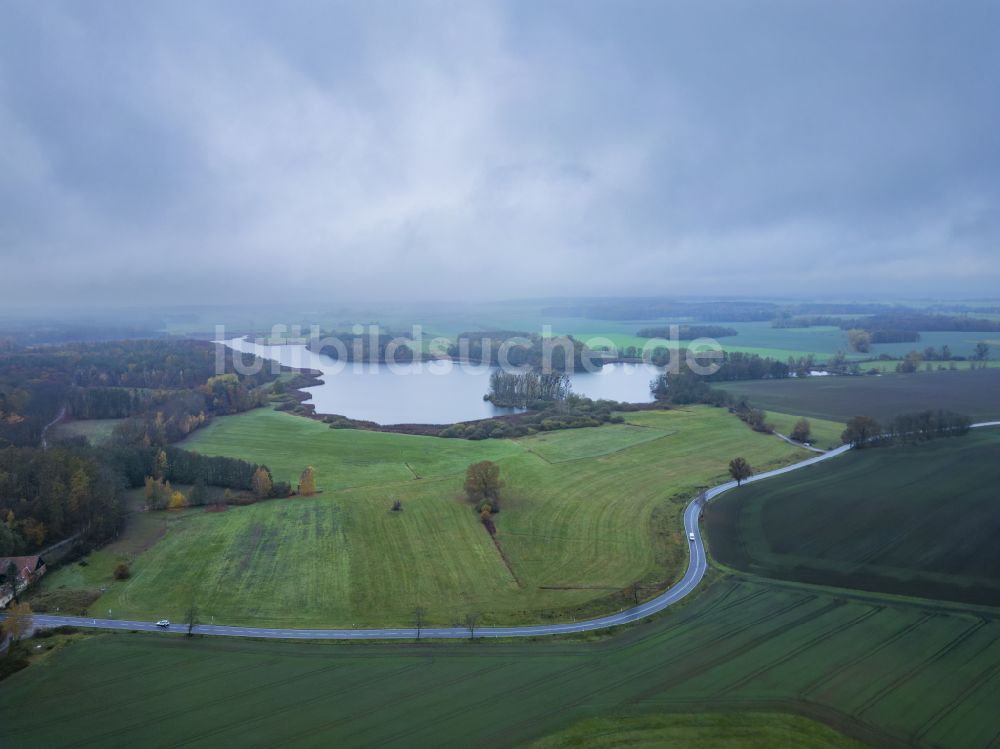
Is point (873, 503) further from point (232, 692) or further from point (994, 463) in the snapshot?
point (232, 692)

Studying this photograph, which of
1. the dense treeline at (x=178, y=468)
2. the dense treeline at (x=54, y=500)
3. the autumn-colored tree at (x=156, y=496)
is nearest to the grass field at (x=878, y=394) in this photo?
the dense treeline at (x=178, y=468)

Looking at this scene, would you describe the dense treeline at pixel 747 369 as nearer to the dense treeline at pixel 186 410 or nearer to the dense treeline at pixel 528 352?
the dense treeline at pixel 528 352

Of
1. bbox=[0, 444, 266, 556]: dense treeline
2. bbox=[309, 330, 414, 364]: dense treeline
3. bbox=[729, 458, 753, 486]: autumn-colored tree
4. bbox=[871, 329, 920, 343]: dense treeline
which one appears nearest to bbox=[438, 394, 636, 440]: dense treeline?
bbox=[729, 458, 753, 486]: autumn-colored tree

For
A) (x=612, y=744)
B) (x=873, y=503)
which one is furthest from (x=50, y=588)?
(x=873, y=503)

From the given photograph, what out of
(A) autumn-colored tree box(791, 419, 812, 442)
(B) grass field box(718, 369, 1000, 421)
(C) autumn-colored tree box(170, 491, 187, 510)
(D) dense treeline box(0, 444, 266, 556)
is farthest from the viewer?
(B) grass field box(718, 369, 1000, 421)

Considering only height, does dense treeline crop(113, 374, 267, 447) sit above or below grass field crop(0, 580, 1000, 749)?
above

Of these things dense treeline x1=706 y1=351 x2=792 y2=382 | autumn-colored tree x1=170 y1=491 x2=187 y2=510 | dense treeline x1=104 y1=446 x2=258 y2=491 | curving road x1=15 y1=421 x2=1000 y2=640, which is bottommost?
curving road x1=15 y1=421 x2=1000 y2=640

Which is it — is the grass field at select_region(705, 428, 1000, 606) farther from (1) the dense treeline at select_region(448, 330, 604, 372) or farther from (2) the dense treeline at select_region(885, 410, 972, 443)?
(1) the dense treeline at select_region(448, 330, 604, 372)
